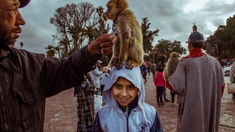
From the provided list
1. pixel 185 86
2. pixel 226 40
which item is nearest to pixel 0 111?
pixel 185 86

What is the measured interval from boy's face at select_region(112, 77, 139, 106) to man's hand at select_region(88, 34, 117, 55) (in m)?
0.77

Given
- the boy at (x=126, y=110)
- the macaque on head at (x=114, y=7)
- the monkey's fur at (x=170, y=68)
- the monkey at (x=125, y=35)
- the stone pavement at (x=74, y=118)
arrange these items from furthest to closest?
the stone pavement at (x=74, y=118)
the monkey's fur at (x=170, y=68)
the macaque on head at (x=114, y=7)
the monkey at (x=125, y=35)
the boy at (x=126, y=110)

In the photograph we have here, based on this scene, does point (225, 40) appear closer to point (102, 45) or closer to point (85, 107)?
point (85, 107)

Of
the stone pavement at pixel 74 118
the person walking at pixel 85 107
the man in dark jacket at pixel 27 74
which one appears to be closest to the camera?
the man in dark jacket at pixel 27 74

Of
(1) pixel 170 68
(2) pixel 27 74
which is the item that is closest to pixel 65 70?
(2) pixel 27 74

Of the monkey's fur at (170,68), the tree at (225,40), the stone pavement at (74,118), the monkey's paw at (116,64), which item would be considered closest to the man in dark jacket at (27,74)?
the monkey's paw at (116,64)

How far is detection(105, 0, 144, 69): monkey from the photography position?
2328 millimetres

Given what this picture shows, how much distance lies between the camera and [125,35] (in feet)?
7.79

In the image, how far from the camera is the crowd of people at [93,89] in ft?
3.93

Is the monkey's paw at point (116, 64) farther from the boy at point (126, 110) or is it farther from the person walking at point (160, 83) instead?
→ the person walking at point (160, 83)

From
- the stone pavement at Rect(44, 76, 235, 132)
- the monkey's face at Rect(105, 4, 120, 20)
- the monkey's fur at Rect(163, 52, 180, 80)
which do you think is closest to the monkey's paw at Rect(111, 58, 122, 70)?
the monkey's face at Rect(105, 4, 120, 20)

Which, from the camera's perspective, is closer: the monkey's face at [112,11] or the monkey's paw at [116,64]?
the monkey's paw at [116,64]

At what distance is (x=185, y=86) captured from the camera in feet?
10.5

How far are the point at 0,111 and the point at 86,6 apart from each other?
31815 millimetres
